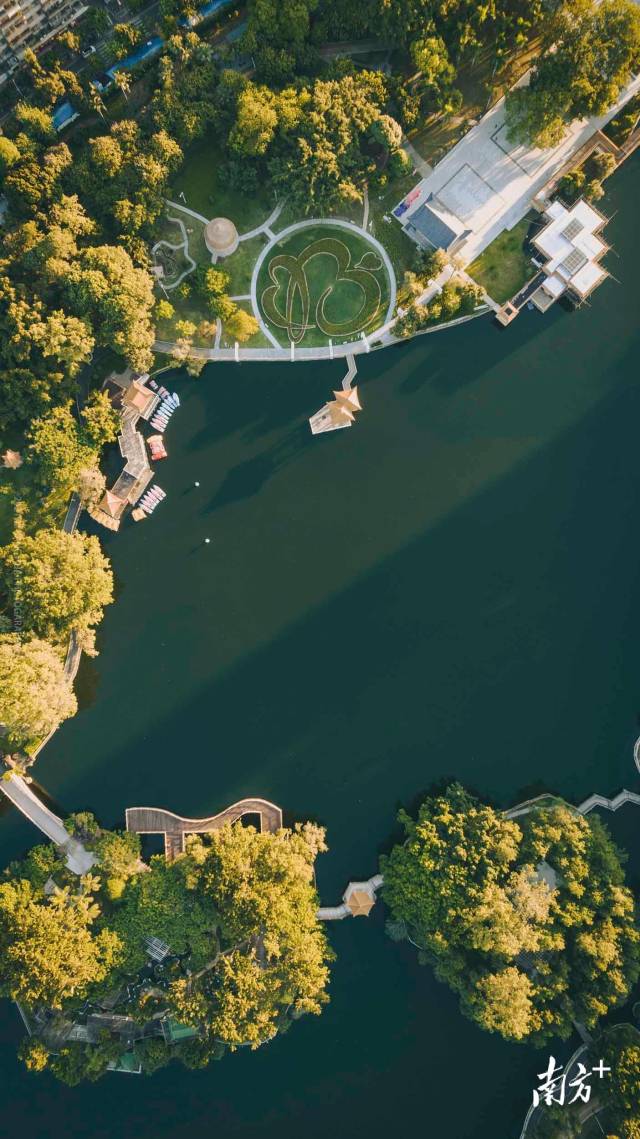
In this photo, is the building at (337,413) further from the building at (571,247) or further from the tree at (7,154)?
the tree at (7,154)

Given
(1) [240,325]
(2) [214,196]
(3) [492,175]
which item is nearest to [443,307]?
(3) [492,175]

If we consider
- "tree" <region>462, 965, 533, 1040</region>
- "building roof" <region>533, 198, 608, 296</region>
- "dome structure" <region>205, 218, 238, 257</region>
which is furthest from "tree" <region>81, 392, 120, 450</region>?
"tree" <region>462, 965, 533, 1040</region>

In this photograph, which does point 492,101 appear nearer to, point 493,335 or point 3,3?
point 493,335

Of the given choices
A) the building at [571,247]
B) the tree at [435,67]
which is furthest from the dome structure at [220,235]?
the building at [571,247]

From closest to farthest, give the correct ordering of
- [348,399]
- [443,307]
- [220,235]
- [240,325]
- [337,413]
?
[220,235] → [240,325] → [443,307] → [348,399] → [337,413]

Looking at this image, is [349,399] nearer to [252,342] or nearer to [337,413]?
[337,413]

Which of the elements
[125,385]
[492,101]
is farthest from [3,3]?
[492,101]

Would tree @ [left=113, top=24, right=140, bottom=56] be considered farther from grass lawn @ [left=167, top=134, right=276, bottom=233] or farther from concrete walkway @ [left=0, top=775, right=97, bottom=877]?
concrete walkway @ [left=0, top=775, right=97, bottom=877]

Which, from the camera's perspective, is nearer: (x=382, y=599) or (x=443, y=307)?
(x=443, y=307)
